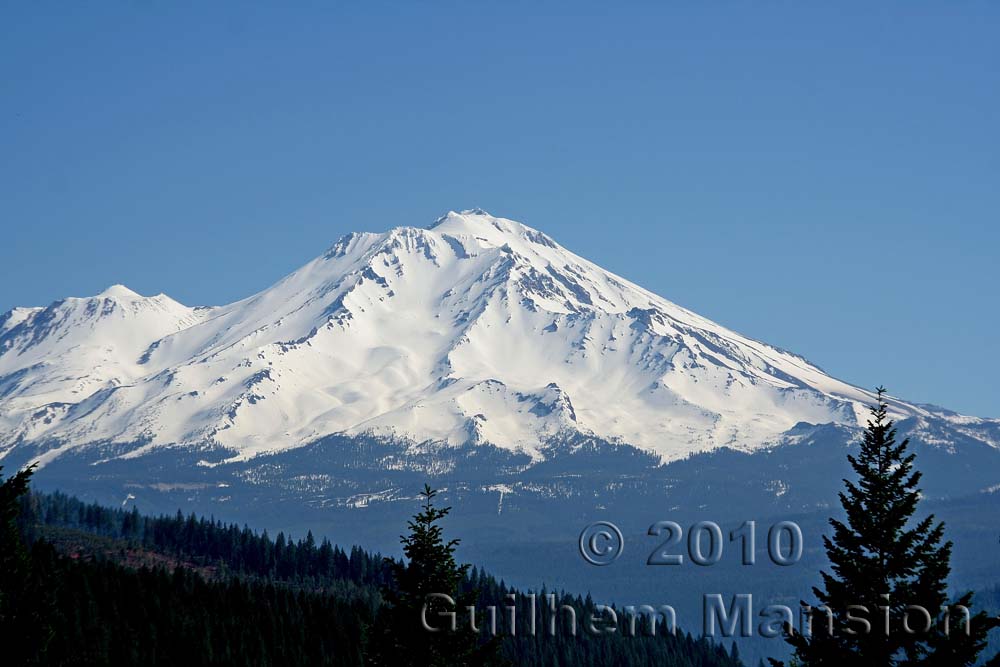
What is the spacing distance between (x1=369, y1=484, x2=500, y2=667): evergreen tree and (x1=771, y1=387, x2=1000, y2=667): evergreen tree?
809 cm

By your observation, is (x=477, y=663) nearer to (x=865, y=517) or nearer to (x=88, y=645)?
(x=865, y=517)

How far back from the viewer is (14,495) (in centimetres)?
4547

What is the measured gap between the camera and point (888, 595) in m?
36.0

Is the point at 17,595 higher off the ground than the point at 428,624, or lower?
higher

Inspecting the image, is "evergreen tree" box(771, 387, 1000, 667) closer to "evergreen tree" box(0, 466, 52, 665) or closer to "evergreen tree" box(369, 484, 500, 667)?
"evergreen tree" box(369, 484, 500, 667)

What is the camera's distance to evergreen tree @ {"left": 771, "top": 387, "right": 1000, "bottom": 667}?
1389 inches

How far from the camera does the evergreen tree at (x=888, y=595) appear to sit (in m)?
35.3

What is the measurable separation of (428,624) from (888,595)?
11.2m

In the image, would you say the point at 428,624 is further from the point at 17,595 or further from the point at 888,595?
the point at 17,595

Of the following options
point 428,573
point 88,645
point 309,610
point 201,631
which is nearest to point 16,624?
point 428,573

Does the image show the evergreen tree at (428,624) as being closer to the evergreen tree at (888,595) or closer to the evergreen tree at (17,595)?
the evergreen tree at (888,595)

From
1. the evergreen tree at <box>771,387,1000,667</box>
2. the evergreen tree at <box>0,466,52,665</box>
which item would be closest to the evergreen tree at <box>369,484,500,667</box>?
the evergreen tree at <box>771,387,1000,667</box>

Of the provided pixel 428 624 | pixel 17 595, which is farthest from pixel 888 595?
pixel 17 595

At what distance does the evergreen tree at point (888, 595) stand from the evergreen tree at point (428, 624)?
26.5ft
